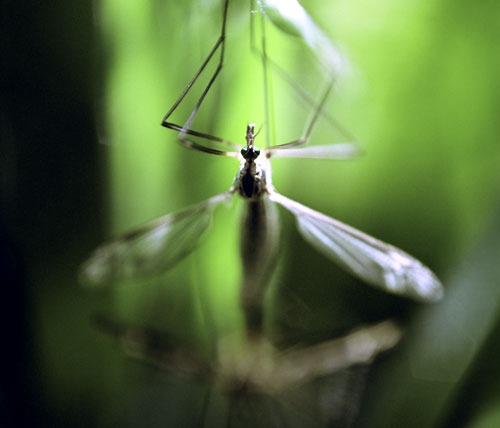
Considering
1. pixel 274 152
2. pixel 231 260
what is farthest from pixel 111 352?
pixel 274 152

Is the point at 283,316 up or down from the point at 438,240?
down

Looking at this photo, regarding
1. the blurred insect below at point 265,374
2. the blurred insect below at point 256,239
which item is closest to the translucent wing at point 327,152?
the blurred insect below at point 256,239

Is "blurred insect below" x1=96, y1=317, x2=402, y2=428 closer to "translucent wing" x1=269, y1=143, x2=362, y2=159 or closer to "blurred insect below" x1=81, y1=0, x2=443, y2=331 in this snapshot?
"blurred insect below" x1=81, y1=0, x2=443, y2=331

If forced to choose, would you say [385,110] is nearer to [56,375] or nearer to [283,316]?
[283,316]

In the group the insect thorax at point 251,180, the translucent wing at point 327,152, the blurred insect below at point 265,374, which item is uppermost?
the translucent wing at point 327,152

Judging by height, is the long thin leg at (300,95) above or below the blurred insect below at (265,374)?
above

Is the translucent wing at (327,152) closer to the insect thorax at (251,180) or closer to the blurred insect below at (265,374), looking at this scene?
the insect thorax at (251,180)
